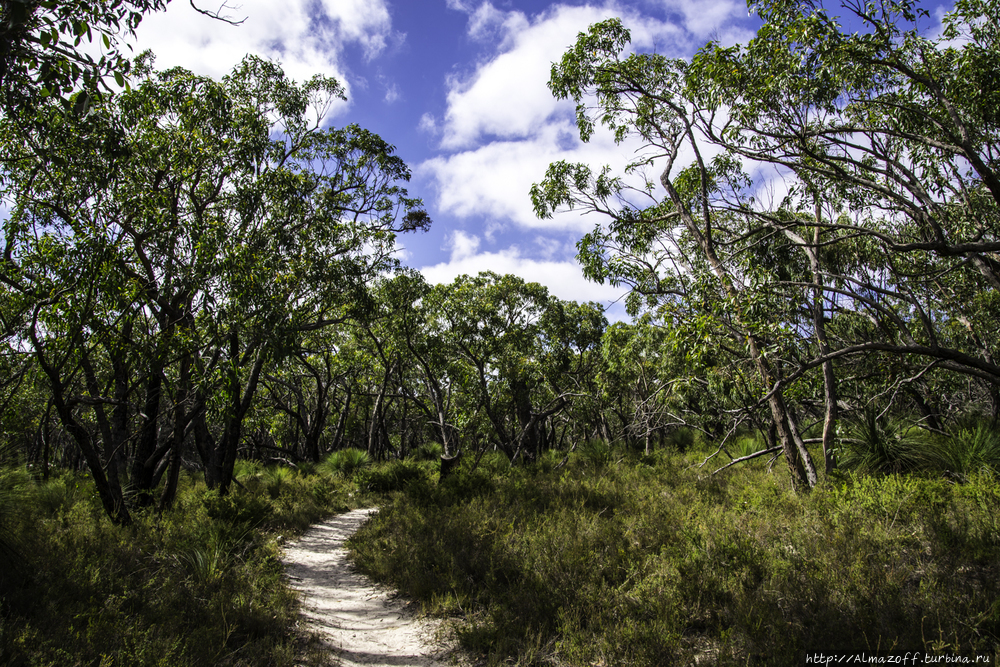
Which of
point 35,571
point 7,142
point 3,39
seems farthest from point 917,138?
point 7,142

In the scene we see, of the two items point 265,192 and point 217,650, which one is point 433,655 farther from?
point 265,192

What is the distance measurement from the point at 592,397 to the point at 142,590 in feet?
37.9

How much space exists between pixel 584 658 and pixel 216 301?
818 centimetres

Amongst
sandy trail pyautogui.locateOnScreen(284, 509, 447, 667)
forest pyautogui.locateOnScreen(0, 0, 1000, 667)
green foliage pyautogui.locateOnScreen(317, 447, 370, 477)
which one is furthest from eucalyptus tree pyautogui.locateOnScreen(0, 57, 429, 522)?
green foliage pyautogui.locateOnScreen(317, 447, 370, 477)

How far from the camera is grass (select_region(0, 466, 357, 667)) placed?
4.06m

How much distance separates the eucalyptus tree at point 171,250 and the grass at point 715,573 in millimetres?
4481

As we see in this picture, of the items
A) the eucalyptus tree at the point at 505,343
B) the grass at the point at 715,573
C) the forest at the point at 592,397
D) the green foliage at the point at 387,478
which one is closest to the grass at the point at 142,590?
the forest at the point at 592,397

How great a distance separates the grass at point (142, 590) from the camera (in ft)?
13.3

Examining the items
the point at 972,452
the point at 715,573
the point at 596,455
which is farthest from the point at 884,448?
the point at 596,455

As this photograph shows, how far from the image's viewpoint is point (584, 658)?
438 cm

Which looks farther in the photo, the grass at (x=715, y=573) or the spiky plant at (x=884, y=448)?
the spiky plant at (x=884, y=448)

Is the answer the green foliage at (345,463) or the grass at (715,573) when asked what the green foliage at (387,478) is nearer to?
the green foliage at (345,463)

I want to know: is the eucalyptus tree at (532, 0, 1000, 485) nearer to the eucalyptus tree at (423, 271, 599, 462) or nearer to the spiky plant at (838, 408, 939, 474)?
the spiky plant at (838, 408, 939, 474)

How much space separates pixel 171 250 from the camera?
8.28 metres
